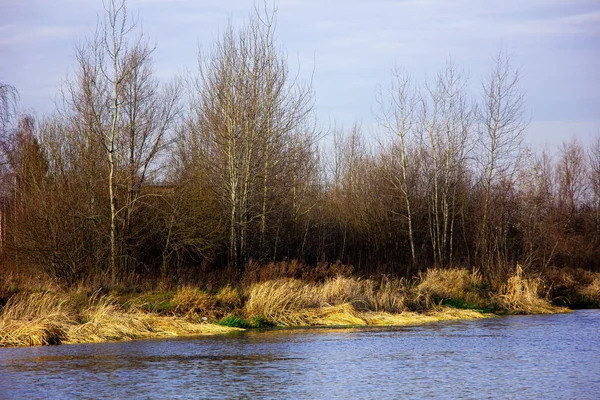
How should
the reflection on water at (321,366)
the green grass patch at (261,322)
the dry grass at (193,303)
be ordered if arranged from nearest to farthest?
1. the reflection on water at (321,366)
2. the dry grass at (193,303)
3. the green grass patch at (261,322)

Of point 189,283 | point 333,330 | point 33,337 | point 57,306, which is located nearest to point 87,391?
point 33,337

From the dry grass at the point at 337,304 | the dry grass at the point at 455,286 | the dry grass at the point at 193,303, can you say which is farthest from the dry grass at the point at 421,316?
the dry grass at the point at 193,303

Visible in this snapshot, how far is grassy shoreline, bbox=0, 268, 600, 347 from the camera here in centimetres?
1725

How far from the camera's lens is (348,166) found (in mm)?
52812

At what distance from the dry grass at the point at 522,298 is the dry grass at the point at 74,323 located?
1128 centimetres

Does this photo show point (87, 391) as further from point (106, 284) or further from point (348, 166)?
point (348, 166)

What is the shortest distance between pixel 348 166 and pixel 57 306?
36655 millimetres

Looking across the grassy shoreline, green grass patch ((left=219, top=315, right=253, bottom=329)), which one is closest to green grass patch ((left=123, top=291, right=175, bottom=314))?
the grassy shoreline

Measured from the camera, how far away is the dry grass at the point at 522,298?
24.9m

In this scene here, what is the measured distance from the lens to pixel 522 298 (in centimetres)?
2516

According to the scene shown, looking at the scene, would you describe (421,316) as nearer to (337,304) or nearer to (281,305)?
(337,304)

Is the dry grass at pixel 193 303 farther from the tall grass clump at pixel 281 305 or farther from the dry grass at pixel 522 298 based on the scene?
the dry grass at pixel 522 298

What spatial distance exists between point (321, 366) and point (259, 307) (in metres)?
7.38

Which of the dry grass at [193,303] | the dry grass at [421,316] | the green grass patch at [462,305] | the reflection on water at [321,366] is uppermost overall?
the dry grass at [193,303]
